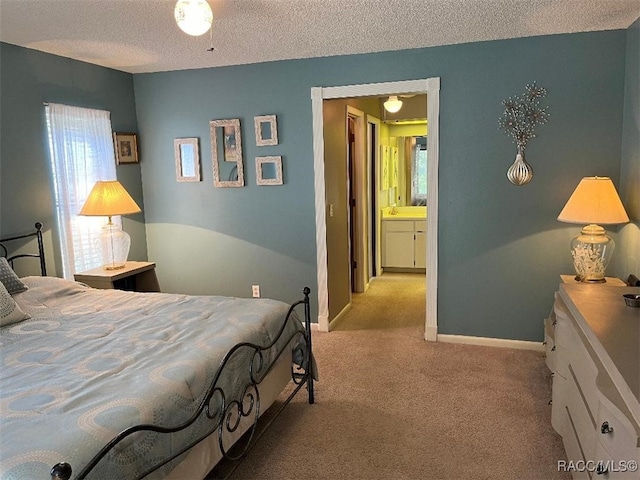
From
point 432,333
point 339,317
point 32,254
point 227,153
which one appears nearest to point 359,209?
point 339,317

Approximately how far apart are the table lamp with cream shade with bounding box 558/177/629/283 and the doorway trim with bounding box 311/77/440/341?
105 cm

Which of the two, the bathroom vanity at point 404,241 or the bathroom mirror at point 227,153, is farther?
the bathroom vanity at point 404,241

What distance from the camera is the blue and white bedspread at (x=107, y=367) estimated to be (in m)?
1.49

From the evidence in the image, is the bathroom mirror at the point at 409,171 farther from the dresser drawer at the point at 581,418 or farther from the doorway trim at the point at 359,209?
the dresser drawer at the point at 581,418

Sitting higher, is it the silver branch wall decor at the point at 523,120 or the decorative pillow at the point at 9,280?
the silver branch wall decor at the point at 523,120

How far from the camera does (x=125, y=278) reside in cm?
413

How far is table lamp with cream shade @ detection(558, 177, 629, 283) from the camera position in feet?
9.89

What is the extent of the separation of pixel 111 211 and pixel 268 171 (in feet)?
4.47

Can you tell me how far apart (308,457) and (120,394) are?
1.16 meters

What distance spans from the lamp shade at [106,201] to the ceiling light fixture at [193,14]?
2.04 metres

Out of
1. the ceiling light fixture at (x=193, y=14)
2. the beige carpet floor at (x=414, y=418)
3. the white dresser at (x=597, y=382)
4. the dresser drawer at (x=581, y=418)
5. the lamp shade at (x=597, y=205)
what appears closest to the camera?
the white dresser at (x=597, y=382)

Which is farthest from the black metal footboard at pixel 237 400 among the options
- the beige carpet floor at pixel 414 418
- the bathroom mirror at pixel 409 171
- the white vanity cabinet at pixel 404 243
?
the bathroom mirror at pixel 409 171

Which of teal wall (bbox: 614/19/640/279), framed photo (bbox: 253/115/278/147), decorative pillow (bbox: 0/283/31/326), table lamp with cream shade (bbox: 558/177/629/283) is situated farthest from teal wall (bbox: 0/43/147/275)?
teal wall (bbox: 614/19/640/279)

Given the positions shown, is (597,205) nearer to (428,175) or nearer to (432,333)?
(428,175)
